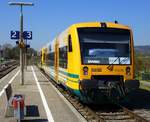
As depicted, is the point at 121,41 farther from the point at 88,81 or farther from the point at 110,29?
the point at 88,81

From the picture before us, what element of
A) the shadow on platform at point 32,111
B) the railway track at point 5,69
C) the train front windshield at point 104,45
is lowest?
the shadow on platform at point 32,111

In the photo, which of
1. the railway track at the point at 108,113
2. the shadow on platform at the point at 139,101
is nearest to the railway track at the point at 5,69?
the shadow on platform at the point at 139,101

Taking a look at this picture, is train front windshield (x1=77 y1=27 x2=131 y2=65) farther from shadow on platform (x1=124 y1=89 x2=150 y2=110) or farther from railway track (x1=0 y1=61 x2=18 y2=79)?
railway track (x1=0 y1=61 x2=18 y2=79)

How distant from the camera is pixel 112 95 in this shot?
15031mm

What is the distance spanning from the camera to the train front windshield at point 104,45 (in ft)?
50.9

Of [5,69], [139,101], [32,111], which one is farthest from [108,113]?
[5,69]

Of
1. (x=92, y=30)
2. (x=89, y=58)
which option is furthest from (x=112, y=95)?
(x=92, y=30)

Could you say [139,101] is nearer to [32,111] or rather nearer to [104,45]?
[104,45]

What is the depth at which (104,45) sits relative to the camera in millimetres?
15773

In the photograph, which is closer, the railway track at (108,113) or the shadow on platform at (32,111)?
the railway track at (108,113)

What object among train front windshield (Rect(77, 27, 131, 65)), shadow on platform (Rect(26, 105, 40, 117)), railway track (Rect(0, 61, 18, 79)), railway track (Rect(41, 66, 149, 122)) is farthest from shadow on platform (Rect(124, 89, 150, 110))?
railway track (Rect(0, 61, 18, 79))

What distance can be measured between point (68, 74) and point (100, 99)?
252 cm

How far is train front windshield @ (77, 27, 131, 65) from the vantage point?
15505mm

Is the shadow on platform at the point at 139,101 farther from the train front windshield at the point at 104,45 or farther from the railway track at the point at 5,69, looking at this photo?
the railway track at the point at 5,69
